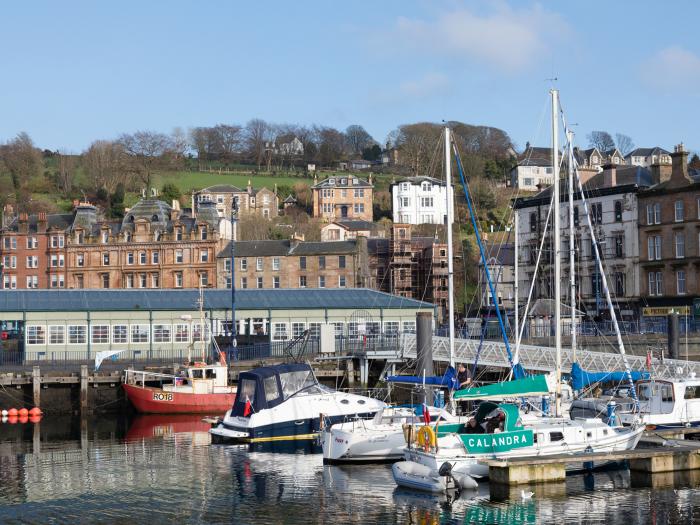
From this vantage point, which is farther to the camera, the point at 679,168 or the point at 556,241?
the point at 679,168

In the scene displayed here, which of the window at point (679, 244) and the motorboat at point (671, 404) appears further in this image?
the window at point (679, 244)

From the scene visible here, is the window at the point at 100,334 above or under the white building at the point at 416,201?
under

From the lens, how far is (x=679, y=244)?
88000 mm

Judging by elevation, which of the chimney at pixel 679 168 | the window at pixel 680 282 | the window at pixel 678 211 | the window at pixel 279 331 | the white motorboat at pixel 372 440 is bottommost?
the white motorboat at pixel 372 440

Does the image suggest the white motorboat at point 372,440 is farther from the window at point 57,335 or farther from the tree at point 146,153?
the tree at point 146,153

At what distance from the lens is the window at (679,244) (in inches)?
3450

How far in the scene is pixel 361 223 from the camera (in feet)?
481

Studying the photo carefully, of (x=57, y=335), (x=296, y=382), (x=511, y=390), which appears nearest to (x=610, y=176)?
(x=57, y=335)

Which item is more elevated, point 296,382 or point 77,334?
point 77,334

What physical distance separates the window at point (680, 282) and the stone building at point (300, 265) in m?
39.4

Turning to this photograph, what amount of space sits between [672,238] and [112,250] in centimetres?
6509

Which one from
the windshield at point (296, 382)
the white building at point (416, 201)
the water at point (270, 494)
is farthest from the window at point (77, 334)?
the white building at point (416, 201)

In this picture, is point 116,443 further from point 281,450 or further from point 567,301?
point 567,301

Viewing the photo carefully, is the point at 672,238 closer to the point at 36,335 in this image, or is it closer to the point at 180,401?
the point at 180,401
